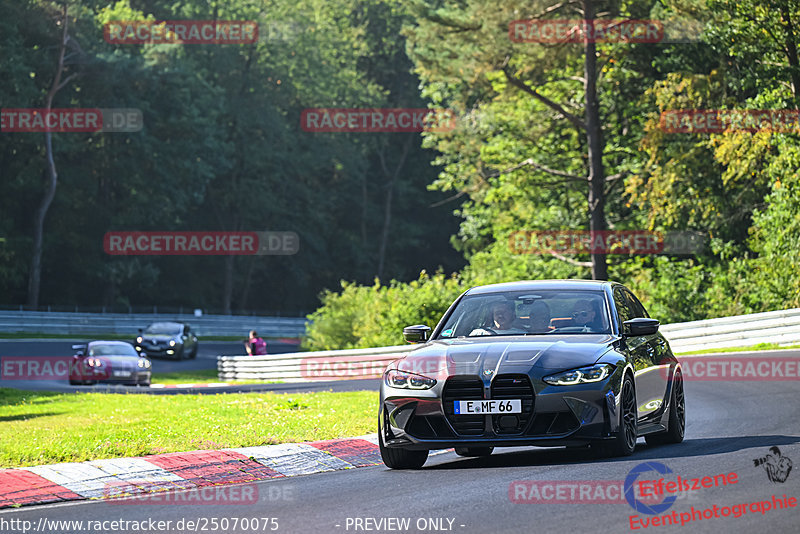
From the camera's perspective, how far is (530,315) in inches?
428

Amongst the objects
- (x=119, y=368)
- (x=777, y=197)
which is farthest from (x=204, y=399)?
(x=777, y=197)

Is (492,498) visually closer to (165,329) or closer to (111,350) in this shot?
(111,350)

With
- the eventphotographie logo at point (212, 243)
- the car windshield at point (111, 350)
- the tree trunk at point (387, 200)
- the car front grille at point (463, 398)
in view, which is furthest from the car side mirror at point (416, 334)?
the tree trunk at point (387, 200)

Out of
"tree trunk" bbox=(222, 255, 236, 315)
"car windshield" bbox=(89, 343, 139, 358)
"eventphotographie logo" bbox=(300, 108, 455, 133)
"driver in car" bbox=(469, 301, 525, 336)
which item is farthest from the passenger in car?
"eventphotographie logo" bbox=(300, 108, 455, 133)

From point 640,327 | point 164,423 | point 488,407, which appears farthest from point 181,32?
point 488,407

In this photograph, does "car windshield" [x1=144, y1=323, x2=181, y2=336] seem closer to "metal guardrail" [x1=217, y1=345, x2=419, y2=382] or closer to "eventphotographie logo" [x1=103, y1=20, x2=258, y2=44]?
"metal guardrail" [x1=217, y1=345, x2=419, y2=382]

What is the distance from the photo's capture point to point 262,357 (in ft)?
115

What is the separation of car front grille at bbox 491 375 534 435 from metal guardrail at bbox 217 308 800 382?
14076mm

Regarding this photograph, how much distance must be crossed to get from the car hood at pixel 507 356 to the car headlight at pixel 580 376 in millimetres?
50

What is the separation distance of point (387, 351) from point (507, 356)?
20.4m

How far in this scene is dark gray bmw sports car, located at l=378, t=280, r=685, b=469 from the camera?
955 cm

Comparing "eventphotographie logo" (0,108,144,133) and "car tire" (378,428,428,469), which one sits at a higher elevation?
"eventphotographie logo" (0,108,144,133)

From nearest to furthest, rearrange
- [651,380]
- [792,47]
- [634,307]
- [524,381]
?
[524,381] → [651,380] → [634,307] → [792,47]

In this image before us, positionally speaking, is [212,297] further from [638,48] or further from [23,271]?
[638,48]
